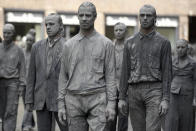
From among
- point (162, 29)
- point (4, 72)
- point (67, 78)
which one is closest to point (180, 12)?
point (162, 29)

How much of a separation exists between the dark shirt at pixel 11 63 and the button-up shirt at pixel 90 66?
4.69 meters

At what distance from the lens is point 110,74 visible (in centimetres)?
682

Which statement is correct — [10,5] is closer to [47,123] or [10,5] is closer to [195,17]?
[195,17]

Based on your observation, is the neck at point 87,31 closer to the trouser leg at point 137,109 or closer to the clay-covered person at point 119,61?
the trouser leg at point 137,109

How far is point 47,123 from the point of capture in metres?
8.84

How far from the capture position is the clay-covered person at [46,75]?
8.87 meters

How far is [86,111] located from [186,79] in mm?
4964

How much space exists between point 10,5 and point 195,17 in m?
9.78

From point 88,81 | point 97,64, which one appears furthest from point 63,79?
Result: point 97,64

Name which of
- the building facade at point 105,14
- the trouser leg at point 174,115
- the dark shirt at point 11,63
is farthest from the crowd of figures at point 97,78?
the building facade at point 105,14

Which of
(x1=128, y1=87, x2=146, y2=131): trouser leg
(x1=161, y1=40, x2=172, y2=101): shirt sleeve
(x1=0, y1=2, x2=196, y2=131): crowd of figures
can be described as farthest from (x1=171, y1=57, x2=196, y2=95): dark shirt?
(x1=161, y1=40, x2=172, y2=101): shirt sleeve

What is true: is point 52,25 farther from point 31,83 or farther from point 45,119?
point 45,119

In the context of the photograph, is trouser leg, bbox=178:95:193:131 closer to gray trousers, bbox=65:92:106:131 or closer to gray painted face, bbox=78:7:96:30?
gray trousers, bbox=65:92:106:131

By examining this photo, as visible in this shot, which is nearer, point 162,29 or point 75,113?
point 75,113
